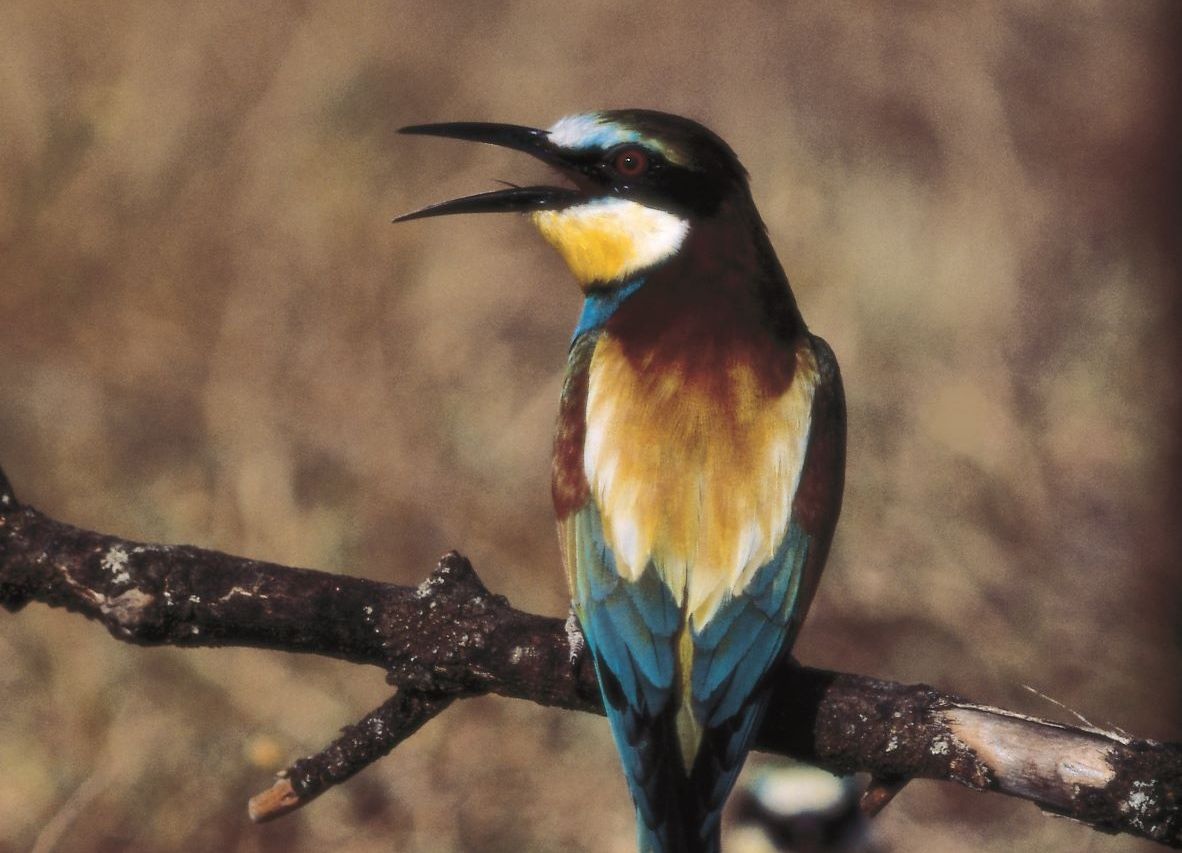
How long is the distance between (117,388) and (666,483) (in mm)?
1752

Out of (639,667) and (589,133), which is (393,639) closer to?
(639,667)

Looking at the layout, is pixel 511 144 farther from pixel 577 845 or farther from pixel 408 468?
pixel 577 845

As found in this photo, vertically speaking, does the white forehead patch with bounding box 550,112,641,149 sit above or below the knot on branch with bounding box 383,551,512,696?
above

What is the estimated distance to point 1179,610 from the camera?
2.80m

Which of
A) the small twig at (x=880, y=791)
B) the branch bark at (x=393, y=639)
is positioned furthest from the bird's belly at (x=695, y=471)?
the small twig at (x=880, y=791)

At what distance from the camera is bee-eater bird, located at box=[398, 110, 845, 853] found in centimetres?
130

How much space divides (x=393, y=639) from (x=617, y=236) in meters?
0.53

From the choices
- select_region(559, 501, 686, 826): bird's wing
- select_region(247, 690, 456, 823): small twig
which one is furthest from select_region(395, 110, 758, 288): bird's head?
select_region(247, 690, 456, 823): small twig

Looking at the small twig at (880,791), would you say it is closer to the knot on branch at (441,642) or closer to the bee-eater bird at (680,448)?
the bee-eater bird at (680,448)

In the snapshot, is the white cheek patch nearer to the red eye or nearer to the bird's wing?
the red eye

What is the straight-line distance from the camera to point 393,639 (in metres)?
1.34

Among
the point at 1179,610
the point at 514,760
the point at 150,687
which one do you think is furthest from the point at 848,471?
the point at 150,687

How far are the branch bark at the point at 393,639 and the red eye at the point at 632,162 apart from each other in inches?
19.1

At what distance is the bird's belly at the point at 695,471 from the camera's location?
1.35 meters
